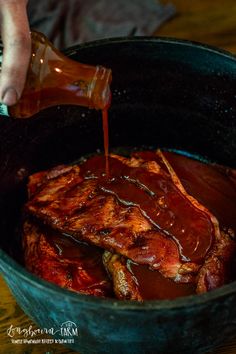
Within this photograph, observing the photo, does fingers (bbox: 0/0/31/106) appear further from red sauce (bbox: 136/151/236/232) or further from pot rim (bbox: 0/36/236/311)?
red sauce (bbox: 136/151/236/232)

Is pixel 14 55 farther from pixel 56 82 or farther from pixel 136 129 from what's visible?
pixel 136 129

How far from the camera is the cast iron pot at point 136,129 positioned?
3.32 ft

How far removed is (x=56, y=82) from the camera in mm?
1090

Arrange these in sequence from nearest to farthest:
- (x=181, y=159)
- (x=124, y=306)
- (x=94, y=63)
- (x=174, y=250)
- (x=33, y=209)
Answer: (x=124, y=306), (x=174, y=250), (x=33, y=209), (x=94, y=63), (x=181, y=159)

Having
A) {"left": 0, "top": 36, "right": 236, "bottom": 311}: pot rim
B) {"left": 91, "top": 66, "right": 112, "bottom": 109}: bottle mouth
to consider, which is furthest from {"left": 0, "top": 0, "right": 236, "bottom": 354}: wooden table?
{"left": 0, "top": 36, "right": 236, "bottom": 311}: pot rim

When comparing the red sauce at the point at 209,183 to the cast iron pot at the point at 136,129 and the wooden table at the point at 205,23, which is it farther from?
the wooden table at the point at 205,23

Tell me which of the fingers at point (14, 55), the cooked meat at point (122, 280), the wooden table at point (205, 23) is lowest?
the cooked meat at point (122, 280)

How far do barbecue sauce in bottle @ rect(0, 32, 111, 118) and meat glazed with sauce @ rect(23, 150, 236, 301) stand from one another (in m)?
0.26

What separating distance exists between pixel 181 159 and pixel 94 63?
350 mm

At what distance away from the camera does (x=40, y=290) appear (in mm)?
922

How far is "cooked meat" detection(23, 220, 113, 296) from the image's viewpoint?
1178mm

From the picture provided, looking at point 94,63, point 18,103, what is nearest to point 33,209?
point 18,103

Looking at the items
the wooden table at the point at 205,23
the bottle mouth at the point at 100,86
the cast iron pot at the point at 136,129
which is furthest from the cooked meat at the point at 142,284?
the wooden table at the point at 205,23

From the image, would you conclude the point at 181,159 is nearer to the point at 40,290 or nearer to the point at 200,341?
the point at 200,341
